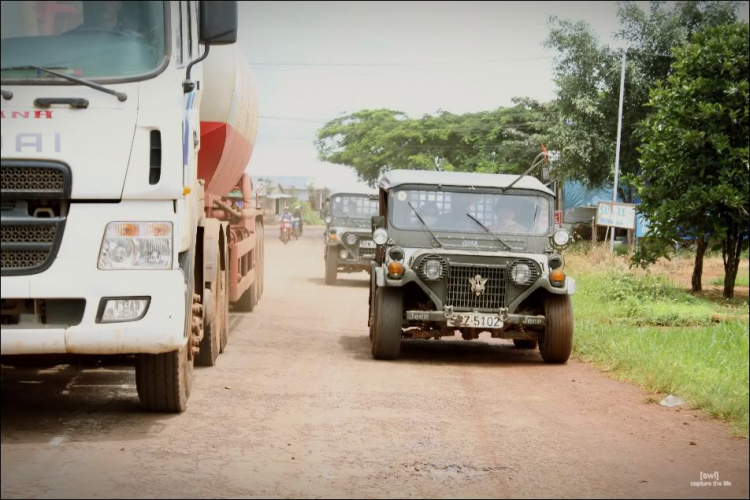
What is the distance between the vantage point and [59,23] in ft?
20.3

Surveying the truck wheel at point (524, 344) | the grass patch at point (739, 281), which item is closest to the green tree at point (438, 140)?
the grass patch at point (739, 281)

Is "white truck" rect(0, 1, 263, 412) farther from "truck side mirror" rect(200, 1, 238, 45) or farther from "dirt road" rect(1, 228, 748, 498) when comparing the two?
"dirt road" rect(1, 228, 748, 498)

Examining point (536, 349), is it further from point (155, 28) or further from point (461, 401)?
point (155, 28)

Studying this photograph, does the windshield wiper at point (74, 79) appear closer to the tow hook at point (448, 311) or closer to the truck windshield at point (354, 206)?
the tow hook at point (448, 311)

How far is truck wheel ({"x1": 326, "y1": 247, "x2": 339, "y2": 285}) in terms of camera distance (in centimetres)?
2138

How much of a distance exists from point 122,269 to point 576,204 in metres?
37.0

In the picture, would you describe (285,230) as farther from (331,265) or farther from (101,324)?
(101,324)

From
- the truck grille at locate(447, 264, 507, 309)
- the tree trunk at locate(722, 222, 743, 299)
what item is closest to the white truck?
the truck grille at locate(447, 264, 507, 309)

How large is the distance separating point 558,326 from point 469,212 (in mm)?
1720

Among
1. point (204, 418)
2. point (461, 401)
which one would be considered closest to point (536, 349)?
point (461, 401)

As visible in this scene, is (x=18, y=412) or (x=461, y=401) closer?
(x=18, y=412)

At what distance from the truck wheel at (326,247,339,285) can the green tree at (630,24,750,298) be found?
7.09 m

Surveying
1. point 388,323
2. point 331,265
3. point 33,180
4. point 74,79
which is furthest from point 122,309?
point 331,265

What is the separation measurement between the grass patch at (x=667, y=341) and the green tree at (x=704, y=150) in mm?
1092
